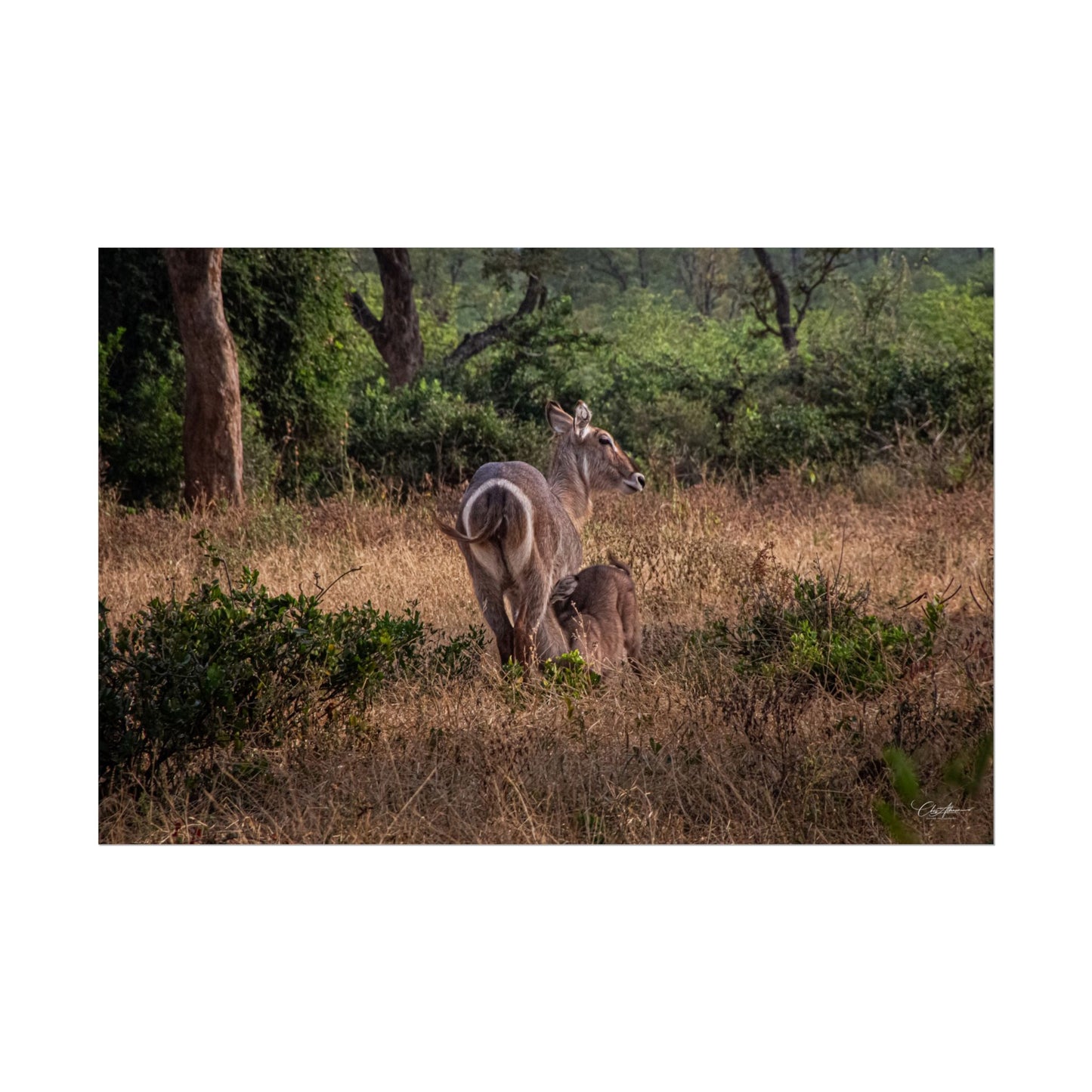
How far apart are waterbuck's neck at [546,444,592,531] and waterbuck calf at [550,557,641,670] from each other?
2.42ft

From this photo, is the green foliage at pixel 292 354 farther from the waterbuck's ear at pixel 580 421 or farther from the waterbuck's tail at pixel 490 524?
the waterbuck's tail at pixel 490 524

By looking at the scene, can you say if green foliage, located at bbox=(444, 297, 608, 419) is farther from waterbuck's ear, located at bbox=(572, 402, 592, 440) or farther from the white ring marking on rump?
the white ring marking on rump

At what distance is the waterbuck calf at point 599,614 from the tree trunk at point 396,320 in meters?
6.55

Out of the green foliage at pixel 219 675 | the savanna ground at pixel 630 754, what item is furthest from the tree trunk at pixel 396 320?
the green foliage at pixel 219 675

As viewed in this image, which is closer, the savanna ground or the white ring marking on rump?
the savanna ground

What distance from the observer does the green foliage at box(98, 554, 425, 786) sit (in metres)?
5.36

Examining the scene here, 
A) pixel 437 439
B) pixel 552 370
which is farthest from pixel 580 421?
pixel 552 370

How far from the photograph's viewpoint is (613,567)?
7.14 meters

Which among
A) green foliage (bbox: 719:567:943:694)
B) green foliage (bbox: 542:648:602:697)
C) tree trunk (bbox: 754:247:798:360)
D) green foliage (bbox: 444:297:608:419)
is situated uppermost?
tree trunk (bbox: 754:247:798:360)

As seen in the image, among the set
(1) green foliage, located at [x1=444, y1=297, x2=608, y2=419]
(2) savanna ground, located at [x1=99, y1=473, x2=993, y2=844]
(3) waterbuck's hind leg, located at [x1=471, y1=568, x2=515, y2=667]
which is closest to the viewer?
(2) savanna ground, located at [x1=99, y1=473, x2=993, y2=844]

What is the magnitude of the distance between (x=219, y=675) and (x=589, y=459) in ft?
10.5

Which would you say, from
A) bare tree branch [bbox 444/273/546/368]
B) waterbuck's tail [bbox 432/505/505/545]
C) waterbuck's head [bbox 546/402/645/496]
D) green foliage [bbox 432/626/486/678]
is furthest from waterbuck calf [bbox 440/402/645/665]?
bare tree branch [bbox 444/273/546/368]

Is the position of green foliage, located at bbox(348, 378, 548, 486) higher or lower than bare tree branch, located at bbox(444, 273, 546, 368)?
lower
